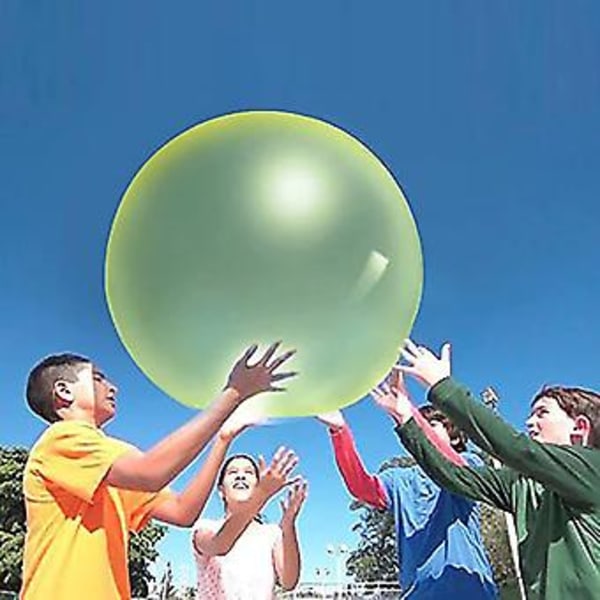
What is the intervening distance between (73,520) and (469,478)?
1430mm

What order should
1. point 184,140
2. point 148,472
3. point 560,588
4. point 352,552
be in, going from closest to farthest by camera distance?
point 148,472 → point 560,588 → point 184,140 → point 352,552

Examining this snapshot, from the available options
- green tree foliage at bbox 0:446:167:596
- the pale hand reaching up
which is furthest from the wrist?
green tree foliage at bbox 0:446:167:596

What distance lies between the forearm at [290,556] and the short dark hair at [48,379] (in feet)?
A: 4.29

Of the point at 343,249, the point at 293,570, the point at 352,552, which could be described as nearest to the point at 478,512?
the point at 293,570

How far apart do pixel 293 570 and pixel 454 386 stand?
4.54ft

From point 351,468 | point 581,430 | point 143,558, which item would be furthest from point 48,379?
point 143,558

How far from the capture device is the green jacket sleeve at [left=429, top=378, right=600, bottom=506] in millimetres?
2912

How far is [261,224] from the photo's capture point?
9.77ft

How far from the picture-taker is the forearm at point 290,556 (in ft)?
13.0

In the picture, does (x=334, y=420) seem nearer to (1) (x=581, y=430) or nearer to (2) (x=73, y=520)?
(1) (x=581, y=430)

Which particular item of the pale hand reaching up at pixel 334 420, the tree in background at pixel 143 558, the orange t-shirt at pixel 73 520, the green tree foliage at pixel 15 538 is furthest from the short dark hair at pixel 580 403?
the tree in background at pixel 143 558

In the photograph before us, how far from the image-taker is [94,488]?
2.59 m

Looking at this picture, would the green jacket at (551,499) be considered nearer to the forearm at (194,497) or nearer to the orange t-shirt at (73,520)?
the forearm at (194,497)

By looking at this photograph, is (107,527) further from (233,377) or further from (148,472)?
(233,377)
